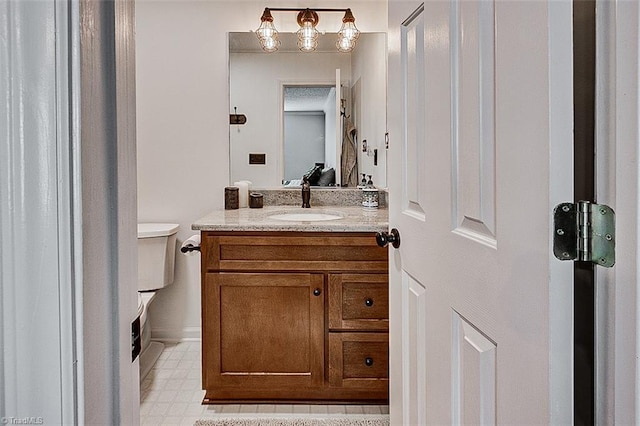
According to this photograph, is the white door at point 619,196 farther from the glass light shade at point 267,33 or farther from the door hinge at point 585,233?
the glass light shade at point 267,33

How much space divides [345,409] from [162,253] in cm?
134

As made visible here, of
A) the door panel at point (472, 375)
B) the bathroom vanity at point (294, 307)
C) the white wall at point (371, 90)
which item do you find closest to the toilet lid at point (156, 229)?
the bathroom vanity at point (294, 307)

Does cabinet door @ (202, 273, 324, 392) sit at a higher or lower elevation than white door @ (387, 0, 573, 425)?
lower

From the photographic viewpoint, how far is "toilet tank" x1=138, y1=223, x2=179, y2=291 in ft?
9.45

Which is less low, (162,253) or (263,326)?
(162,253)

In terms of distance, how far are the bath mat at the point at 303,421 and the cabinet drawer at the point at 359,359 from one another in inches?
5.4

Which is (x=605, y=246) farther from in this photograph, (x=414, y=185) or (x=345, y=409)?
(x=345, y=409)

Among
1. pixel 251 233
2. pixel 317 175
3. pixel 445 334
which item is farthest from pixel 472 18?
pixel 317 175

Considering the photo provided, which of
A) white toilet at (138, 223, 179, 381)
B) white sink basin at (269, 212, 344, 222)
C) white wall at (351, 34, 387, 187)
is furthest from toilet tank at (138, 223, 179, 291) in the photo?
white wall at (351, 34, 387, 187)

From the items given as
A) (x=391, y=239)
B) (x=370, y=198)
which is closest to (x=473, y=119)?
(x=391, y=239)

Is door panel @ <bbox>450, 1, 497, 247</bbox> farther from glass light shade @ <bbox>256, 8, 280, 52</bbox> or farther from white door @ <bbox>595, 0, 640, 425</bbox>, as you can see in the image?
glass light shade @ <bbox>256, 8, 280, 52</bbox>

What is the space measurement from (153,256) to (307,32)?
154 centimetres

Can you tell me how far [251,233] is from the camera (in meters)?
2.28

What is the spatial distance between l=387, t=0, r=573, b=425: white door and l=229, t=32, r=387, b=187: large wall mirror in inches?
61.3
